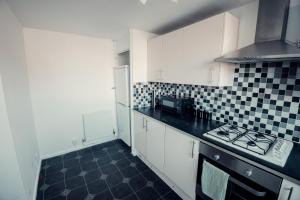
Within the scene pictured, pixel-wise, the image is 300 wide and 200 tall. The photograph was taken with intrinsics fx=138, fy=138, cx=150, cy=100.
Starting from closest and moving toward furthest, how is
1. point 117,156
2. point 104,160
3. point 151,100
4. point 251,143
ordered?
1. point 251,143
2. point 104,160
3. point 117,156
4. point 151,100

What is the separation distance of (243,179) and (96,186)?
65.8 inches

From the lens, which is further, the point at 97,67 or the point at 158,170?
the point at 97,67

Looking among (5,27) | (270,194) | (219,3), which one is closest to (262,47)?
(219,3)

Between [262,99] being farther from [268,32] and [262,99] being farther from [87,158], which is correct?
[87,158]

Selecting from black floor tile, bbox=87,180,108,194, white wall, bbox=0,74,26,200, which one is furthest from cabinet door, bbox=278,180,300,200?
white wall, bbox=0,74,26,200

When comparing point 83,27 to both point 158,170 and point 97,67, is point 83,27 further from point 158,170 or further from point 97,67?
point 158,170

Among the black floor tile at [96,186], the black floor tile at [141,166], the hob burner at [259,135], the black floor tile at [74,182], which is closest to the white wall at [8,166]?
the black floor tile at [74,182]

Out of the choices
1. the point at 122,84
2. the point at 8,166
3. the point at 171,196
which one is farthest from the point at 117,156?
the point at 8,166

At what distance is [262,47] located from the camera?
1083 mm

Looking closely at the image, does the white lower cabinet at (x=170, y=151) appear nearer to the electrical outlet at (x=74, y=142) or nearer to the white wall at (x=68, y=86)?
the white wall at (x=68, y=86)

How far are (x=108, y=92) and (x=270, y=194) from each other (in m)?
2.60

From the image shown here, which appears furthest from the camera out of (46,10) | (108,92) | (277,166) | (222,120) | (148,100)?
(108,92)

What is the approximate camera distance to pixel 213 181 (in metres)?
1.18

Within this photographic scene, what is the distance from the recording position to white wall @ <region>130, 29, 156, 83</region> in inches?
84.6
